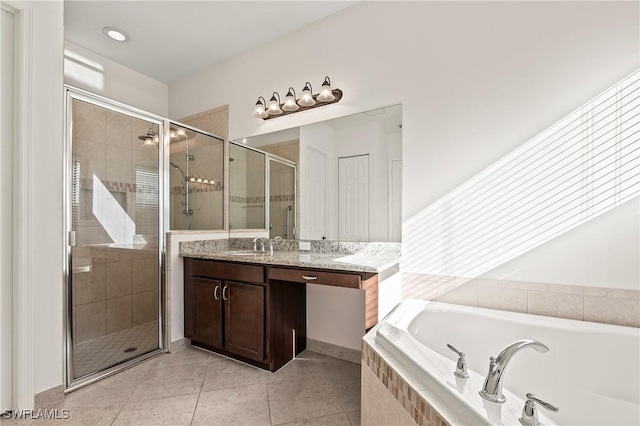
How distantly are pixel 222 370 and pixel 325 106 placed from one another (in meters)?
2.13

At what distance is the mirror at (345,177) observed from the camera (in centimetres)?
214

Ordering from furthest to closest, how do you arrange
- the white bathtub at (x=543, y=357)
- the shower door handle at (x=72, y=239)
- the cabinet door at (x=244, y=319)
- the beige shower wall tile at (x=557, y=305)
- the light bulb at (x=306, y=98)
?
the light bulb at (x=306, y=98), the cabinet door at (x=244, y=319), the shower door handle at (x=72, y=239), the beige shower wall tile at (x=557, y=305), the white bathtub at (x=543, y=357)

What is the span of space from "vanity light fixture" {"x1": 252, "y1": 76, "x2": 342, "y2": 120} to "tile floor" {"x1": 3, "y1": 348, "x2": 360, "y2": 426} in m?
2.02

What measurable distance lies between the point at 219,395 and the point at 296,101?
2204mm

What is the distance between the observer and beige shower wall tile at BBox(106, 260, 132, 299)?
230 cm

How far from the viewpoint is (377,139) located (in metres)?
2.21

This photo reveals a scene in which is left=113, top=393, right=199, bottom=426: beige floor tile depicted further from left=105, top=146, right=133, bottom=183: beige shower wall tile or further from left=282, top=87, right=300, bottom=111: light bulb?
left=282, top=87, right=300, bottom=111: light bulb

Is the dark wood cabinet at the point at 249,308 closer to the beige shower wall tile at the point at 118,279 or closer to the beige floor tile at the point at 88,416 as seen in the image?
the beige shower wall tile at the point at 118,279

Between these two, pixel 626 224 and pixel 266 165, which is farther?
pixel 266 165

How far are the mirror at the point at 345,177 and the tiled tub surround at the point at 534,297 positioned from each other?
1.25 ft

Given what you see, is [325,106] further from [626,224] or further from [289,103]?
[626,224]

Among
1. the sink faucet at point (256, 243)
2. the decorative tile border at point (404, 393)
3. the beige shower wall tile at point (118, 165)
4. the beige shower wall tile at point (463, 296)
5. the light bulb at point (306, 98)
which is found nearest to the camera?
the decorative tile border at point (404, 393)

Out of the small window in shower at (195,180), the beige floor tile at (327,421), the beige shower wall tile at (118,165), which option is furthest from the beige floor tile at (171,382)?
the beige shower wall tile at (118,165)

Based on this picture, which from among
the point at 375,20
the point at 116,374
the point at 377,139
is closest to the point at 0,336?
the point at 116,374
